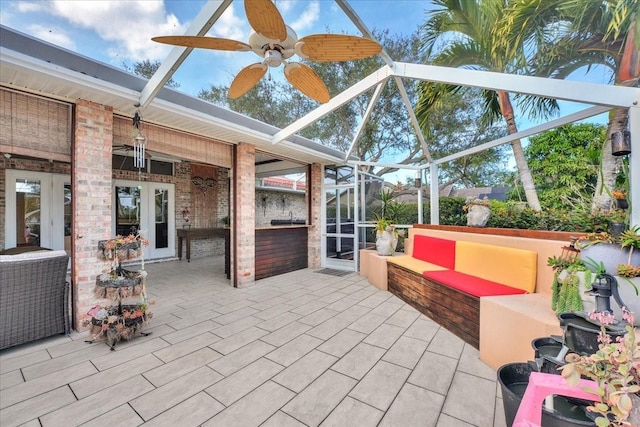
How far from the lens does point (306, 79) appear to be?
2.64 m

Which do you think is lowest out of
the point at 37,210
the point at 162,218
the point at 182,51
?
the point at 162,218

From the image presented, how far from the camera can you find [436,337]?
3062mm

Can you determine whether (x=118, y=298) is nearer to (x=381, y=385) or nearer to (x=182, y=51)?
(x=182, y=51)

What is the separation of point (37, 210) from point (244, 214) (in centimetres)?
464

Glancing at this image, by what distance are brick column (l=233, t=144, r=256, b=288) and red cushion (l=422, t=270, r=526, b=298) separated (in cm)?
329

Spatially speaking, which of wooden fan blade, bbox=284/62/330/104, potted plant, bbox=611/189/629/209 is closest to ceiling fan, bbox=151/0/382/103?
wooden fan blade, bbox=284/62/330/104

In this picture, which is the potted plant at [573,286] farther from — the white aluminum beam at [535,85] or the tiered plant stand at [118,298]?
the tiered plant stand at [118,298]

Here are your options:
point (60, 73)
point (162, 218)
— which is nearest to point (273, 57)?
point (60, 73)

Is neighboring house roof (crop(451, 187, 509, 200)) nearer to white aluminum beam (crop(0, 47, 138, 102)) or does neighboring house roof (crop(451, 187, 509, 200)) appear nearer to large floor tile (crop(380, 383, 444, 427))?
large floor tile (crop(380, 383, 444, 427))

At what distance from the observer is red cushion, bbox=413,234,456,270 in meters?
4.18

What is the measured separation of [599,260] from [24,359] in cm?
514

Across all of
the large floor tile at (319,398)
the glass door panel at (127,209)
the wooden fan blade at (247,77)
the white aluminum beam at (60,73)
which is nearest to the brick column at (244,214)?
the white aluminum beam at (60,73)

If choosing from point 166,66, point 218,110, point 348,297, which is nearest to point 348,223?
point 348,297

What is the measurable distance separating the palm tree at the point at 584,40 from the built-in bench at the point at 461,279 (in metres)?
1.40
